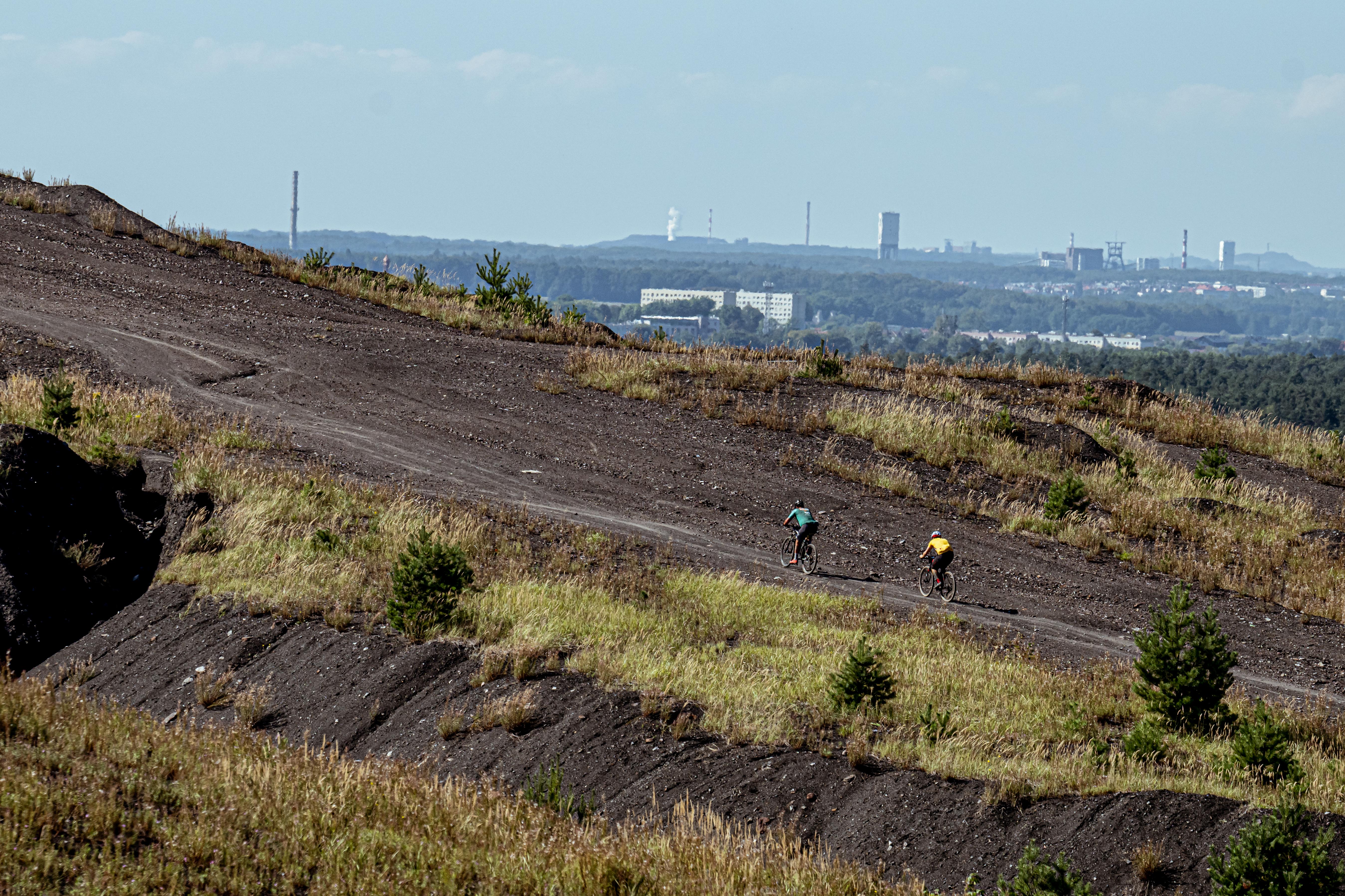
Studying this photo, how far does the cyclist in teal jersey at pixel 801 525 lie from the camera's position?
49.1 feet

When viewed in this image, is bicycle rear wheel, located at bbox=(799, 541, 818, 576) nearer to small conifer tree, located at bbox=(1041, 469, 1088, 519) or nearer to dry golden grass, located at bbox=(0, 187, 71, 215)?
small conifer tree, located at bbox=(1041, 469, 1088, 519)

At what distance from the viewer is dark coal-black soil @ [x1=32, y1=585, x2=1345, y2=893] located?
7.32 m

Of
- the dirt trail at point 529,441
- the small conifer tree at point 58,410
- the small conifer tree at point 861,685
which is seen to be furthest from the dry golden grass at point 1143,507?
the small conifer tree at point 58,410

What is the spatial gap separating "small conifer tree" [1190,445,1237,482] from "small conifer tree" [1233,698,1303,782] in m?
13.9

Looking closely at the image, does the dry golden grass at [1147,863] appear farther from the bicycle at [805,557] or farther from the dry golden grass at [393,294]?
the dry golden grass at [393,294]

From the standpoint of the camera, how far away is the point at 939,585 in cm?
1464

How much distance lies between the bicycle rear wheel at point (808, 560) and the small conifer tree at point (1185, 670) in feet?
16.9

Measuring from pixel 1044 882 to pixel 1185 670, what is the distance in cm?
522

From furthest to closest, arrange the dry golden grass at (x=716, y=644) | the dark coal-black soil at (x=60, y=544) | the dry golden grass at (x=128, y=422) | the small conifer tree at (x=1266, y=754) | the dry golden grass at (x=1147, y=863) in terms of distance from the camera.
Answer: the dry golden grass at (x=128, y=422)
the dark coal-black soil at (x=60, y=544)
the dry golden grass at (x=716, y=644)
the small conifer tree at (x=1266, y=754)
the dry golden grass at (x=1147, y=863)

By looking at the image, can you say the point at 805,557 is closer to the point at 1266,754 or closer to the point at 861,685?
the point at 861,685

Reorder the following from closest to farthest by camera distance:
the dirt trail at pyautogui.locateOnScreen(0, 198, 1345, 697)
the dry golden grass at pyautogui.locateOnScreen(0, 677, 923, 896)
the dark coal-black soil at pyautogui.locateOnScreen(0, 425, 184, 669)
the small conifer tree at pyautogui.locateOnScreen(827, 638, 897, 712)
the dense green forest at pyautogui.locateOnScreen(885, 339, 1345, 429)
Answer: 1. the dry golden grass at pyautogui.locateOnScreen(0, 677, 923, 896)
2. the small conifer tree at pyautogui.locateOnScreen(827, 638, 897, 712)
3. the dark coal-black soil at pyautogui.locateOnScreen(0, 425, 184, 669)
4. the dirt trail at pyautogui.locateOnScreen(0, 198, 1345, 697)
5. the dense green forest at pyautogui.locateOnScreen(885, 339, 1345, 429)

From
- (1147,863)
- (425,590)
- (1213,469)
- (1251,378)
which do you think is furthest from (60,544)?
(1251,378)

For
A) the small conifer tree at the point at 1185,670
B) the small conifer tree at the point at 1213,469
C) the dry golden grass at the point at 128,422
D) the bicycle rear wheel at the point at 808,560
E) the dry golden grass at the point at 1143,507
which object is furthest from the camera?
the small conifer tree at the point at 1213,469

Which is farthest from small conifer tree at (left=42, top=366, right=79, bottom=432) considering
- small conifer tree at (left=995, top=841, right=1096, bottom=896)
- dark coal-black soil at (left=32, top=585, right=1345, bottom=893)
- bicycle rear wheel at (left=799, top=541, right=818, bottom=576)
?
small conifer tree at (left=995, top=841, right=1096, bottom=896)
